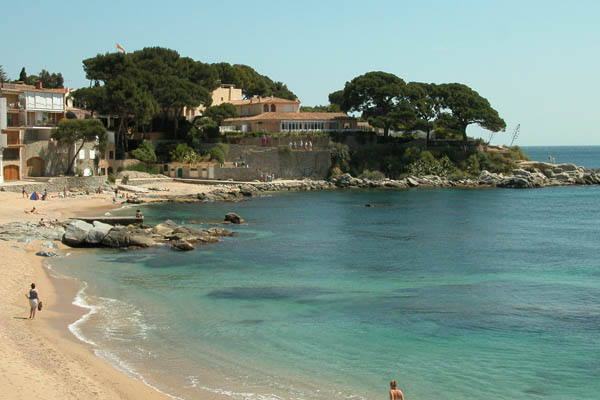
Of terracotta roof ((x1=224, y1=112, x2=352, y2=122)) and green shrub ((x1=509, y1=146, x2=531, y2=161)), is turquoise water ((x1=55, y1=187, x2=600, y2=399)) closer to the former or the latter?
terracotta roof ((x1=224, y1=112, x2=352, y2=122))

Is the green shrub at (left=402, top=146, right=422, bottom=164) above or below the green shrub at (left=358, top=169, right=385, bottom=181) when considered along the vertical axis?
above

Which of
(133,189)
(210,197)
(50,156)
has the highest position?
(50,156)

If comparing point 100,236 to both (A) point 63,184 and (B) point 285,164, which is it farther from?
(B) point 285,164

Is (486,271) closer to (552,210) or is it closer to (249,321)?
(249,321)

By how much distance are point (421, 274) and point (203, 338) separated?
43.9ft

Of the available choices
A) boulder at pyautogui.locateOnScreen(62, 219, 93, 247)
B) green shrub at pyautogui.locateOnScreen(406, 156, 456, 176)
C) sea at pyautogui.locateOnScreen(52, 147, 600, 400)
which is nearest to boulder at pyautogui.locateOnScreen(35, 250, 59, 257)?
sea at pyautogui.locateOnScreen(52, 147, 600, 400)

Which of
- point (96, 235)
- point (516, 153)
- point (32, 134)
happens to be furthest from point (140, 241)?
point (516, 153)

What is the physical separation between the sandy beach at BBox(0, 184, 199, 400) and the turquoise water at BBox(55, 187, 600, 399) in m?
0.77

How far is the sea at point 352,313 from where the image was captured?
16625mm

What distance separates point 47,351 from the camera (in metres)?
17.3

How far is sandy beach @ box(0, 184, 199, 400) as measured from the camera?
14.7 meters

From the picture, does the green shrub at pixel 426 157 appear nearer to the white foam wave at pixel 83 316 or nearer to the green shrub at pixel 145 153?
the green shrub at pixel 145 153

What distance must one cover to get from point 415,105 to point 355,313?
61.1 metres

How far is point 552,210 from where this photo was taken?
184 ft
